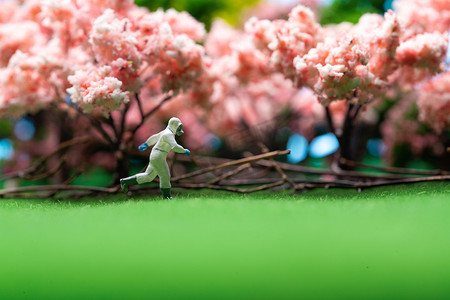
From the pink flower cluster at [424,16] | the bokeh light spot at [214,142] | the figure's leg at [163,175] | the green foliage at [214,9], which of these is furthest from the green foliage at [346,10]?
the figure's leg at [163,175]

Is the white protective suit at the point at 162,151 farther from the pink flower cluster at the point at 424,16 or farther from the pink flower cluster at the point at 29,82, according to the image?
the pink flower cluster at the point at 424,16

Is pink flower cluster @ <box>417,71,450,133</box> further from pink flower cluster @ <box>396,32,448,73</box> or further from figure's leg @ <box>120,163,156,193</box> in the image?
figure's leg @ <box>120,163,156,193</box>

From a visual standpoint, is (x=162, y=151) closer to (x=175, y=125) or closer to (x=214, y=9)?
(x=175, y=125)

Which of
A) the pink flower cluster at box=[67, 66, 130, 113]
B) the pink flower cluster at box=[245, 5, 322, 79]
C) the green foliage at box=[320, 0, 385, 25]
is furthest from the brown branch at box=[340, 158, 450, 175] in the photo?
the green foliage at box=[320, 0, 385, 25]

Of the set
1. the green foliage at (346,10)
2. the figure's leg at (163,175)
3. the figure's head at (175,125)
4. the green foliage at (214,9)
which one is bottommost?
the figure's leg at (163,175)

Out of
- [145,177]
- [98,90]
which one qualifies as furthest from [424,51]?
[98,90]

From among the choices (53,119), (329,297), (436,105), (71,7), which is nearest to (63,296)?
(329,297)
